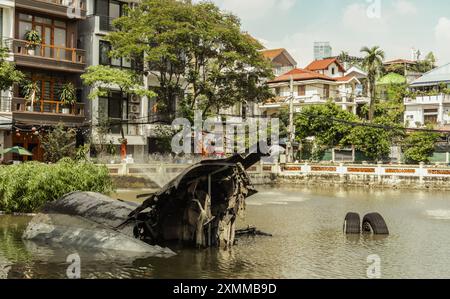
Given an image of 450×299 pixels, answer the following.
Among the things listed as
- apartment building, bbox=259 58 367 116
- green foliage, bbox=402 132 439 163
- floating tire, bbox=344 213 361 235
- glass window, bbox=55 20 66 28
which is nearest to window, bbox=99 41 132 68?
glass window, bbox=55 20 66 28

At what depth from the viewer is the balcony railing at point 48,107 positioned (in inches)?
1863

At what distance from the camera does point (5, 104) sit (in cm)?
4653

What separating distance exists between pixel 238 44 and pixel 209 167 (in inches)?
1308

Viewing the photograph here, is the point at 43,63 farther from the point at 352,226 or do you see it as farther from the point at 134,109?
the point at 352,226

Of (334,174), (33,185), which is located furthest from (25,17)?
(334,174)

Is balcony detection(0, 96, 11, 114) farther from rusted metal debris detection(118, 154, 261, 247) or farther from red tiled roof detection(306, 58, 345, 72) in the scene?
red tiled roof detection(306, 58, 345, 72)

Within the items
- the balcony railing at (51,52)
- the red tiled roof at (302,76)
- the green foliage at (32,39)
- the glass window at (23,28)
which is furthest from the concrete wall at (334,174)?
the red tiled roof at (302,76)

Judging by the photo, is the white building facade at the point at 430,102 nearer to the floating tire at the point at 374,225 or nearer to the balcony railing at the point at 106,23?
the balcony railing at the point at 106,23

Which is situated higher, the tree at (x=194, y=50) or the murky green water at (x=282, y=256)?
the tree at (x=194, y=50)

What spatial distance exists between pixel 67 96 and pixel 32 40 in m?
5.03

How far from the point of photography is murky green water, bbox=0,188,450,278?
56.4 ft

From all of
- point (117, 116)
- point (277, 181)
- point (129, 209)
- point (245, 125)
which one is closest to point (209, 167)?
point (129, 209)
